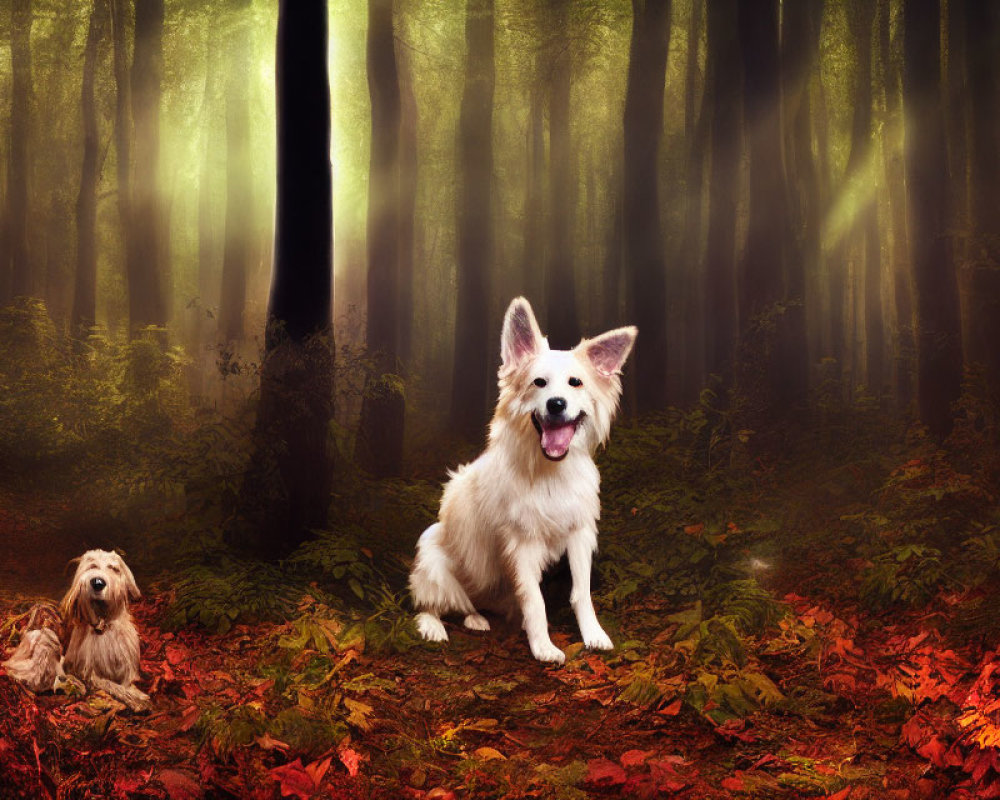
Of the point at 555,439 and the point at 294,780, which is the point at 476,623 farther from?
the point at 294,780

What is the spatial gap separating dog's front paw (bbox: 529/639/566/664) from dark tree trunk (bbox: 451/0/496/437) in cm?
178

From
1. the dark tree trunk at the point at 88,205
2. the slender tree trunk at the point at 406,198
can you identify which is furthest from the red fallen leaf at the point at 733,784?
the dark tree trunk at the point at 88,205

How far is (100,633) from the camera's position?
3.43 meters

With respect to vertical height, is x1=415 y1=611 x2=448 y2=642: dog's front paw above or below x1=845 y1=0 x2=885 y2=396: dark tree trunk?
below

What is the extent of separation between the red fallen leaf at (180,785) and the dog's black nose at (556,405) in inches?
93.6

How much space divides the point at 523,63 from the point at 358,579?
13.9 ft

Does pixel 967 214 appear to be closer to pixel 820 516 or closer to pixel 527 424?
pixel 820 516

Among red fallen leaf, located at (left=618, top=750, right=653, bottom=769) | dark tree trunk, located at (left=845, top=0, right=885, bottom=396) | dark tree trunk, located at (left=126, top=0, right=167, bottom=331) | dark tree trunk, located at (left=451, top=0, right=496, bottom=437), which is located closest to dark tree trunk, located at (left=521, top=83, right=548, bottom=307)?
dark tree trunk, located at (left=451, top=0, right=496, bottom=437)

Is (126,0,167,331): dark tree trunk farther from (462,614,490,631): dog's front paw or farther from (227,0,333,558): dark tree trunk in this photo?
(462,614,490,631): dog's front paw

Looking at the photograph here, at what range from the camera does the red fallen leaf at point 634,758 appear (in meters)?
3.26

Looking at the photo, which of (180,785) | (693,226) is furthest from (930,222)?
(180,785)

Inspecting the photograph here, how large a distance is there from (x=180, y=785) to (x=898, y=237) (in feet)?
18.9

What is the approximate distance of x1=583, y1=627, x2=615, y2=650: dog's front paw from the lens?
13.6 ft

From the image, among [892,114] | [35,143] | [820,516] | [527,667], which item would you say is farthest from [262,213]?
[892,114]
